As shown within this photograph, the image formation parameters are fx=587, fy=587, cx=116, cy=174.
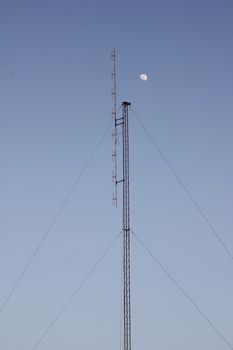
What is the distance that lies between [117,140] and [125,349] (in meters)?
14.8

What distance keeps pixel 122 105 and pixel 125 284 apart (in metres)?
12.8

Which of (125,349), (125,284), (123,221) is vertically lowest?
(125,349)

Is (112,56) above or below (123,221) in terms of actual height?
above

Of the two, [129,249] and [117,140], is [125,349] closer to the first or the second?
[129,249]

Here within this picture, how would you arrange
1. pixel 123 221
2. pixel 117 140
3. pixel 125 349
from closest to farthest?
pixel 125 349 → pixel 123 221 → pixel 117 140

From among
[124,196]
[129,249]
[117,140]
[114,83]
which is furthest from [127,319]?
[114,83]

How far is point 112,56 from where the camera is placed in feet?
145

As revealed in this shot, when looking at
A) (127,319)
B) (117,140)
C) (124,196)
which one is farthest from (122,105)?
(127,319)

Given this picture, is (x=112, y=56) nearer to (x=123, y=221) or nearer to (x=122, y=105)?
(x=122, y=105)

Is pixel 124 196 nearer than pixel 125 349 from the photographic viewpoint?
No

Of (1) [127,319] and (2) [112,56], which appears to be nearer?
(1) [127,319]

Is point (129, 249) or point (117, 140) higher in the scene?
point (117, 140)

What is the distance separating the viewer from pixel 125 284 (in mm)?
38719

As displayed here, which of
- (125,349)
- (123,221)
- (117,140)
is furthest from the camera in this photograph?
(117,140)
